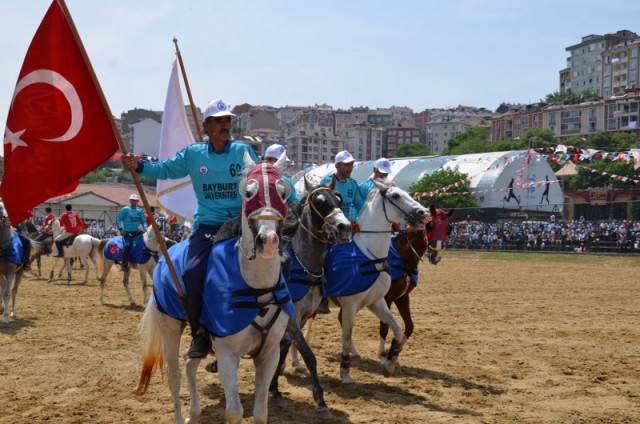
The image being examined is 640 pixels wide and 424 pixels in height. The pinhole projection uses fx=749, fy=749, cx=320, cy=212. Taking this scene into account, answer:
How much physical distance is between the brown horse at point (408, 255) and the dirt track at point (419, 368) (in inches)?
35.7

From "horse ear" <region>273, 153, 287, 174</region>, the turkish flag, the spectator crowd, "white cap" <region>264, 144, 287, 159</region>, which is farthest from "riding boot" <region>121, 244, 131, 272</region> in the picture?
the spectator crowd

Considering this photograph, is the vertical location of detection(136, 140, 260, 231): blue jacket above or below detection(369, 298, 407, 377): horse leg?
above

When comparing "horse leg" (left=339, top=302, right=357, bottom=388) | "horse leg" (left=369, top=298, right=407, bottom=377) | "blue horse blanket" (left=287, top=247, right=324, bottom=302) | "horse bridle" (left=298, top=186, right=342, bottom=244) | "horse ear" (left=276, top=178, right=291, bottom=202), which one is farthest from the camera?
"horse leg" (left=369, top=298, right=407, bottom=377)

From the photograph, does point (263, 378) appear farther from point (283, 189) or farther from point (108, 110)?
point (108, 110)

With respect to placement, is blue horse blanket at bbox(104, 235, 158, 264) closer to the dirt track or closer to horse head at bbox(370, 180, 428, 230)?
the dirt track

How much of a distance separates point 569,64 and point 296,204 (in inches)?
7160

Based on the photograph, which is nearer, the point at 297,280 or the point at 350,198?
the point at 297,280

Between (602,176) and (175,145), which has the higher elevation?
(602,176)

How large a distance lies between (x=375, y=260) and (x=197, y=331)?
3.67 meters

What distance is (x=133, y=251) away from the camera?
17.7 metres

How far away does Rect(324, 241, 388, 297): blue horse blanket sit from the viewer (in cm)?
936

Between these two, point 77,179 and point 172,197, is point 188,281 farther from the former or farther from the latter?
point 172,197

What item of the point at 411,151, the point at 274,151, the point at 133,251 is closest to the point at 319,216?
the point at 274,151

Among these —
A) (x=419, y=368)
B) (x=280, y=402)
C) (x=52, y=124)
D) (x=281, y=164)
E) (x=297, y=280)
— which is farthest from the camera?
(x=419, y=368)
